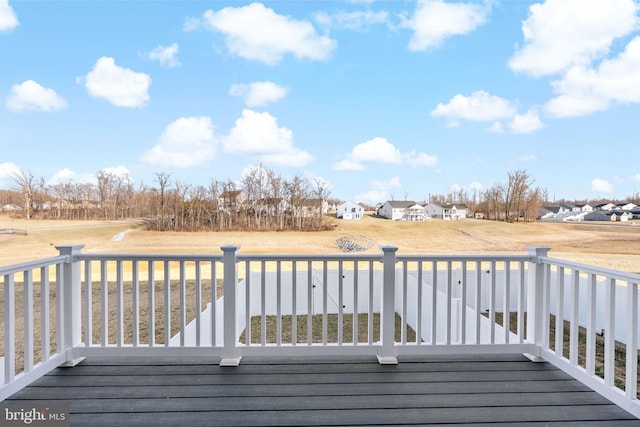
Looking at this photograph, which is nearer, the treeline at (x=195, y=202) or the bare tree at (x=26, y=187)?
the bare tree at (x=26, y=187)

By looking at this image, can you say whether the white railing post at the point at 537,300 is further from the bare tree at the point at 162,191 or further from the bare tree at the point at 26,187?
the bare tree at the point at 26,187

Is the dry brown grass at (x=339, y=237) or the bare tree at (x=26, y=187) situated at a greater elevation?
the bare tree at (x=26, y=187)

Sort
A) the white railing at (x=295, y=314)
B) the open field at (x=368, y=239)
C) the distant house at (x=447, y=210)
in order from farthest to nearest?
the distant house at (x=447, y=210) → the open field at (x=368, y=239) → the white railing at (x=295, y=314)

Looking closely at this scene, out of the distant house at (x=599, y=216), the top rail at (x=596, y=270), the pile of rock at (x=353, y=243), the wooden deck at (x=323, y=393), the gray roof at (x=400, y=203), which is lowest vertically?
the wooden deck at (x=323, y=393)

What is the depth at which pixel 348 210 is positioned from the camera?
8.22m

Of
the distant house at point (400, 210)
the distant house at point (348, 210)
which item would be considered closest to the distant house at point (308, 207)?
the distant house at point (348, 210)

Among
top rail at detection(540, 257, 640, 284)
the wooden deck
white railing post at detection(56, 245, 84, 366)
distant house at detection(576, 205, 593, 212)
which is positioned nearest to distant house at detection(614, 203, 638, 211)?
distant house at detection(576, 205, 593, 212)

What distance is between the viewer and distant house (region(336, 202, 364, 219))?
8.18m

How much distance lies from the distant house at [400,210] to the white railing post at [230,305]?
6284mm

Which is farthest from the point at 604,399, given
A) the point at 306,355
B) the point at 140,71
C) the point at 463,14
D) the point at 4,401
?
the point at 140,71

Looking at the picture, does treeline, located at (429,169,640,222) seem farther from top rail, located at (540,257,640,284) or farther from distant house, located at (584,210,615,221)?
top rail, located at (540,257,640,284)

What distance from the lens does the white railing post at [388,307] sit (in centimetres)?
229

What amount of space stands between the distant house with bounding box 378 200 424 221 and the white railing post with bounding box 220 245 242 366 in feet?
20.6

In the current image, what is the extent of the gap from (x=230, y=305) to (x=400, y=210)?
21.6 feet
